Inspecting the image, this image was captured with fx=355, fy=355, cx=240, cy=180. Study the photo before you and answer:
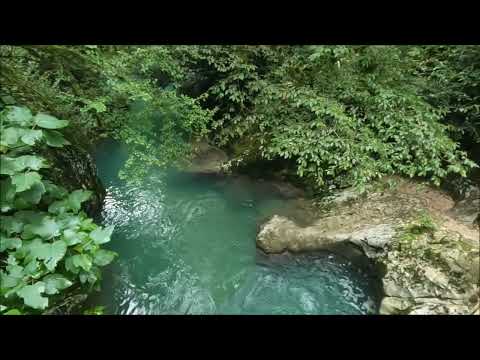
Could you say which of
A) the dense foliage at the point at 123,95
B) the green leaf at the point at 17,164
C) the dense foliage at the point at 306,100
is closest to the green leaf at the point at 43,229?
the green leaf at the point at 17,164

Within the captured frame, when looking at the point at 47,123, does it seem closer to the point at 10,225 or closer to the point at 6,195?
the point at 6,195

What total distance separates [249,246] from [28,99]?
3.95m

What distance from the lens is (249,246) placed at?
5945mm

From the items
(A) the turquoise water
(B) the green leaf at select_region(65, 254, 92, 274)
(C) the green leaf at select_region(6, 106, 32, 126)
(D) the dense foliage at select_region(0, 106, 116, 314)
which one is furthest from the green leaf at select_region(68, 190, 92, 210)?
(A) the turquoise water

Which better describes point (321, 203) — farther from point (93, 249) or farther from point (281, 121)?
point (93, 249)

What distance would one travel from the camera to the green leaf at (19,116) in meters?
3.68

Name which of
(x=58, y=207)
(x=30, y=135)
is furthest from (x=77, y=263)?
(x=30, y=135)

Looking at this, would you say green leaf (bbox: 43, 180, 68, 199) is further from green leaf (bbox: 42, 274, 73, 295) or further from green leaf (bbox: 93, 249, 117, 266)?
green leaf (bbox: 42, 274, 73, 295)

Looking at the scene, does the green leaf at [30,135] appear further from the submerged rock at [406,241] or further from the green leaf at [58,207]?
the submerged rock at [406,241]

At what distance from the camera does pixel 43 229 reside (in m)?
3.55

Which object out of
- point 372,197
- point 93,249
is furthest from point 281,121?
point 93,249

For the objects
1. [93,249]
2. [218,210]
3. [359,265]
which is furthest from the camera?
[218,210]

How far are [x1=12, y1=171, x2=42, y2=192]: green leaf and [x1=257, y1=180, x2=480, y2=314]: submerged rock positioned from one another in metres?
3.40

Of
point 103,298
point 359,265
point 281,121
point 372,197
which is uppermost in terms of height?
point 281,121
